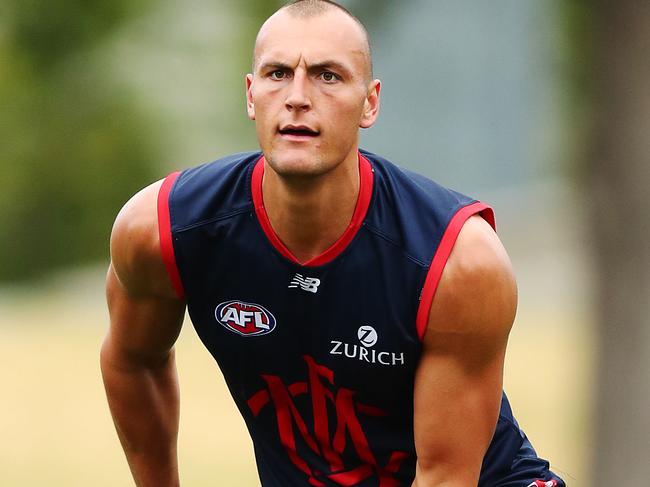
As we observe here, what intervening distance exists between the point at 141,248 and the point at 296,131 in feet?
2.15

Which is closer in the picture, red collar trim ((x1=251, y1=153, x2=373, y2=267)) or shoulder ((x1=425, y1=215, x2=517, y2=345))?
shoulder ((x1=425, y1=215, x2=517, y2=345))

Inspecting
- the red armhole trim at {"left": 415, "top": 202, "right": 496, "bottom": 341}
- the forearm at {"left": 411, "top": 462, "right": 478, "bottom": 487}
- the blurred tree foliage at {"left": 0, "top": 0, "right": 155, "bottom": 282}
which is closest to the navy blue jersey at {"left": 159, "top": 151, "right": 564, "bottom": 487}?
the red armhole trim at {"left": 415, "top": 202, "right": 496, "bottom": 341}

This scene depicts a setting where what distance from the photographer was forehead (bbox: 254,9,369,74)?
150 inches

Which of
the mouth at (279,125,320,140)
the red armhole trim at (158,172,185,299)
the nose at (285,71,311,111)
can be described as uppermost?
the nose at (285,71,311,111)

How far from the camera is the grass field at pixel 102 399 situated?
9672 mm

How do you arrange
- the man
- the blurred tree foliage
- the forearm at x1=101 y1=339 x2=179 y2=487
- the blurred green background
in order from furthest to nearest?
1. the blurred tree foliage
2. the blurred green background
3. the forearm at x1=101 y1=339 x2=179 y2=487
4. the man

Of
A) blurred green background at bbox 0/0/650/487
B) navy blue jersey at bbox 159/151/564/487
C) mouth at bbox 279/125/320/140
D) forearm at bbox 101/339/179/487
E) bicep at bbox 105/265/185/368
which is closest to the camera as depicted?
mouth at bbox 279/125/320/140

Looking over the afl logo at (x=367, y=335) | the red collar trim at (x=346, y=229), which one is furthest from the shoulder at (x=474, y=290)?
the red collar trim at (x=346, y=229)

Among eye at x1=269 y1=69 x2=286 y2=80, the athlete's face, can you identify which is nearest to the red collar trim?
the athlete's face

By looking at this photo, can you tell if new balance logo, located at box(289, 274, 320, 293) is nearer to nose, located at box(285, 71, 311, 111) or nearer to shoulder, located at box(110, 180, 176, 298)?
shoulder, located at box(110, 180, 176, 298)

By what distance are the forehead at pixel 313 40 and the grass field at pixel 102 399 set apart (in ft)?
12.6

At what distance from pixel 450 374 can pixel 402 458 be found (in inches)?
17.9

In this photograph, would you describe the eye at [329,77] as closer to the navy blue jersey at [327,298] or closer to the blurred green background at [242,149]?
the navy blue jersey at [327,298]

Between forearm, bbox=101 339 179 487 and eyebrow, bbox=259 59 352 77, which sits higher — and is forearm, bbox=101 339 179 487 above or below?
below
